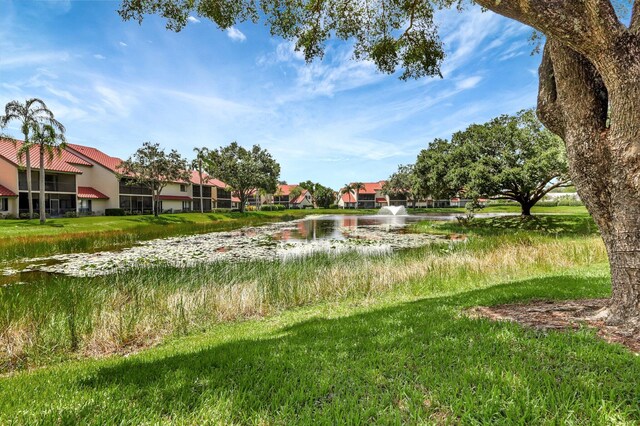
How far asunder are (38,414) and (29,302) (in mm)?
6061

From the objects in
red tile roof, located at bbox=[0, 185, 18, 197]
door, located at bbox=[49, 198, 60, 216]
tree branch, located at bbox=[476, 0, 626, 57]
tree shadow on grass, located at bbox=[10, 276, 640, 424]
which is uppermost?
tree branch, located at bbox=[476, 0, 626, 57]

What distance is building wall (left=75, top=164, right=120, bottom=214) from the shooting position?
142 feet

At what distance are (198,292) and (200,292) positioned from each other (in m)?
0.19

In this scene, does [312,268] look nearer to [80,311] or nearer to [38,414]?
[80,311]

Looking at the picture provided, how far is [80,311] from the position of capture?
22.2 feet

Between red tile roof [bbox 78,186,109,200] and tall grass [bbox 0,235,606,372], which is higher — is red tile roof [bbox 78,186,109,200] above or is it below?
above

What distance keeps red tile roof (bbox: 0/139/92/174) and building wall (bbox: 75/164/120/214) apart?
2474 mm

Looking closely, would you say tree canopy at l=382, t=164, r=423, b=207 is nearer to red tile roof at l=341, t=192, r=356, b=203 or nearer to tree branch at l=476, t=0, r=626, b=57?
red tile roof at l=341, t=192, r=356, b=203

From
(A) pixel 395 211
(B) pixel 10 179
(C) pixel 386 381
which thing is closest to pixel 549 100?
(C) pixel 386 381

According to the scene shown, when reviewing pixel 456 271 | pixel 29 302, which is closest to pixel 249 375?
pixel 29 302

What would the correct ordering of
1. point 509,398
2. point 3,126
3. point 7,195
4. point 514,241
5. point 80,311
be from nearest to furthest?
point 509,398 < point 80,311 < point 514,241 < point 3,126 < point 7,195

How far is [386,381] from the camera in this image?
3.08m

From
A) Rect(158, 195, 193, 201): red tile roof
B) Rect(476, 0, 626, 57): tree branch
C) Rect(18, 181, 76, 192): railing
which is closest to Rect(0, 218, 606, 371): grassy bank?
Rect(476, 0, 626, 57): tree branch

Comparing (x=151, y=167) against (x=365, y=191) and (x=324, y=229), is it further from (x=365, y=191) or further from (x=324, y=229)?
(x=365, y=191)
